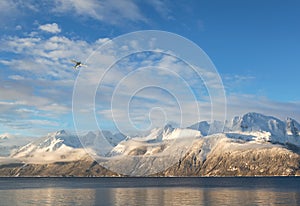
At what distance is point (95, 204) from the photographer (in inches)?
5591

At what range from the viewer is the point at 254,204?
134 metres

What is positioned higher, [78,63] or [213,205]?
[78,63]

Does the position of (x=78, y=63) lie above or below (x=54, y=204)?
above

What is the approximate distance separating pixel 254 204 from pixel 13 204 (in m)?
88.2

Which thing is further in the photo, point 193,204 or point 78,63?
point 193,204

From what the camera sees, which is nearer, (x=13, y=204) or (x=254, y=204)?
(x=254, y=204)

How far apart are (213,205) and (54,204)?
58.1m

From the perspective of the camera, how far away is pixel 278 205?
425 ft

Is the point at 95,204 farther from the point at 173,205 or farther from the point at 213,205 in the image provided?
the point at 213,205

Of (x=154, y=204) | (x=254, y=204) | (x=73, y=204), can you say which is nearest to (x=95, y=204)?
(x=73, y=204)

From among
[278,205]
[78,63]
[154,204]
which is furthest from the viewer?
[154,204]

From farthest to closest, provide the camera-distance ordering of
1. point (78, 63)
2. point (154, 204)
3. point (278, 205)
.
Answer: point (154, 204), point (278, 205), point (78, 63)

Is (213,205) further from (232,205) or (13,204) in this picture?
(13,204)

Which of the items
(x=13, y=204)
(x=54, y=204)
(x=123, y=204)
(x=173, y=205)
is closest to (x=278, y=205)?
(x=173, y=205)
